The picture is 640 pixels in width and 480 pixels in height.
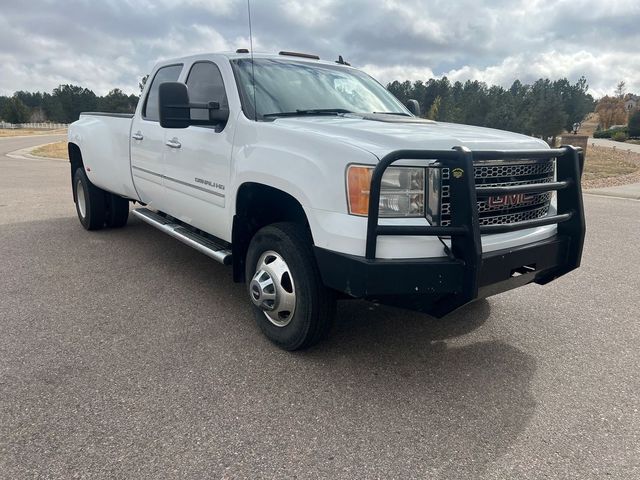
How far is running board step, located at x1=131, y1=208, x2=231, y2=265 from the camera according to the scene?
12.7ft

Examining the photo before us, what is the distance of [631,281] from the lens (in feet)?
16.6

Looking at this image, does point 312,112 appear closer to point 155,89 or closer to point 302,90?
point 302,90

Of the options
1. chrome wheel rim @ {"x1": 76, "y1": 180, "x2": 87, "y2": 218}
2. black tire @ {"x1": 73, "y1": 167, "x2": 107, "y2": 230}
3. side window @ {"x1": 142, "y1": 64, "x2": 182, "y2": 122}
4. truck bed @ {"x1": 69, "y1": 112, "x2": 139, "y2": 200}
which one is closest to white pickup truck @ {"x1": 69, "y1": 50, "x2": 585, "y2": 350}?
side window @ {"x1": 142, "y1": 64, "x2": 182, "y2": 122}

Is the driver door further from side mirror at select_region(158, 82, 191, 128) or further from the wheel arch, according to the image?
side mirror at select_region(158, 82, 191, 128)

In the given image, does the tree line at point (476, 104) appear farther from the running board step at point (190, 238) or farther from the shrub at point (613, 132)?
the running board step at point (190, 238)

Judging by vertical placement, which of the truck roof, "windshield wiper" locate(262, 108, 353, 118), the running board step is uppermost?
the truck roof

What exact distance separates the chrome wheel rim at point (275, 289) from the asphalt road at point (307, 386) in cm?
27

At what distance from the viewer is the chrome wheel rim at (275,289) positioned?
3266 millimetres

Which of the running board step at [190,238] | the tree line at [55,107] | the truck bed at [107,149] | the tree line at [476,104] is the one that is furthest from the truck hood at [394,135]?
the tree line at [55,107]

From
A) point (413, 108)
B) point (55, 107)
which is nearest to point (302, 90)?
point (413, 108)

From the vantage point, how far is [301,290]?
3113 mm

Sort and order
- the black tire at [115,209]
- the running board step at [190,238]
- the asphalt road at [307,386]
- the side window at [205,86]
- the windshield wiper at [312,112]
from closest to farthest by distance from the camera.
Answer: the asphalt road at [307,386], the windshield wiper at [312,112], the running board step at [190,238], the side window at [205,86], the black tire at [115,209]

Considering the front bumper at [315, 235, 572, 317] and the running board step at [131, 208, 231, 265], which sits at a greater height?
the front bumper at [315, 235, 572, 317]

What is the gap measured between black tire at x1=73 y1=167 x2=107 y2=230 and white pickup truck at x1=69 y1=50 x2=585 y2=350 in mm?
2282
